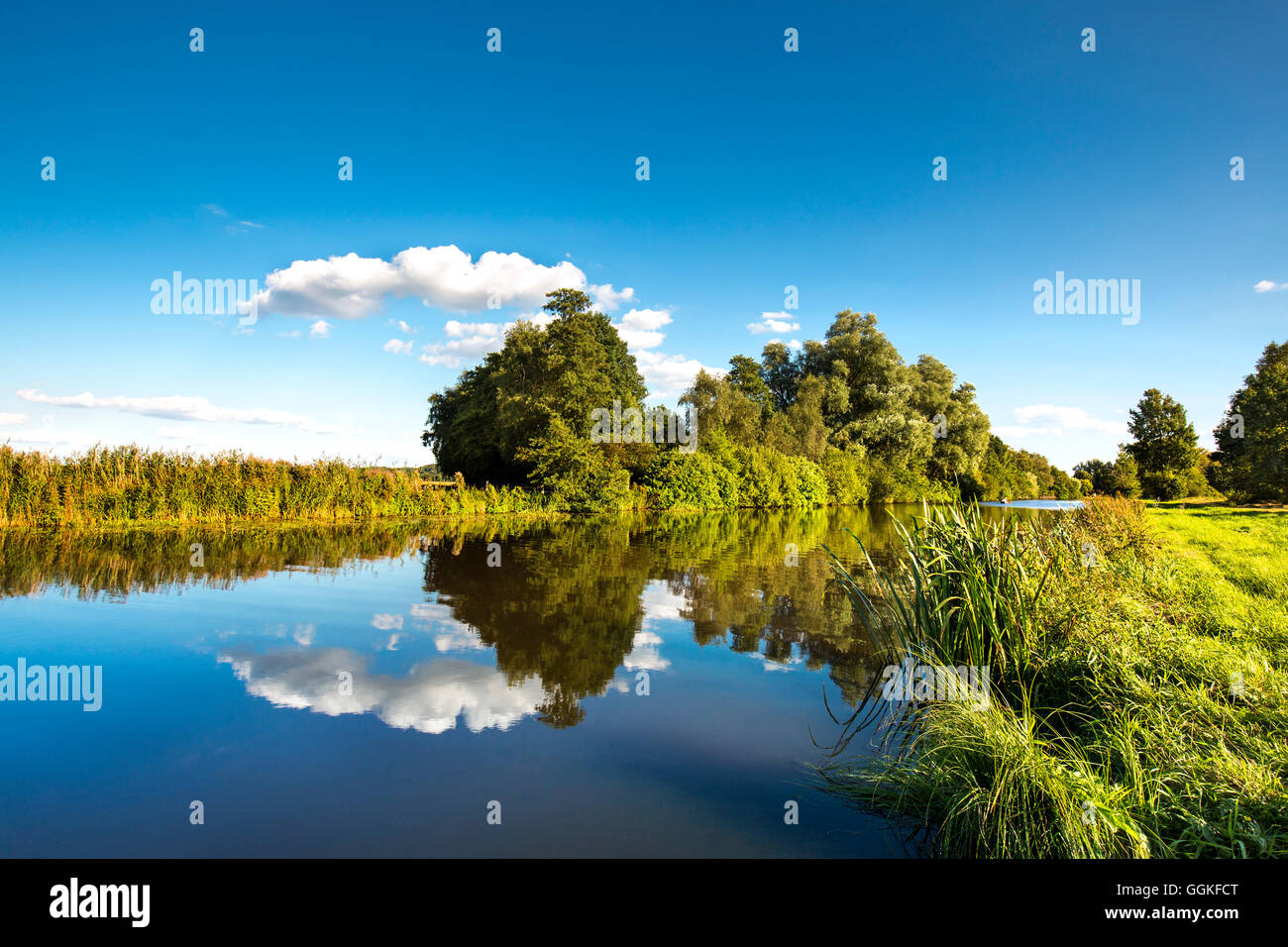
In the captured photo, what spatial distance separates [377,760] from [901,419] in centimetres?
4534

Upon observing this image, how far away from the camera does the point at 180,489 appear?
18.8m

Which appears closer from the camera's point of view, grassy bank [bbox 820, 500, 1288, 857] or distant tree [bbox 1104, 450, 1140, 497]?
grassy bank [bbox 820, 500, 1288, 857]

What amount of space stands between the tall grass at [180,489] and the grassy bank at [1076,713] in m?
21.0

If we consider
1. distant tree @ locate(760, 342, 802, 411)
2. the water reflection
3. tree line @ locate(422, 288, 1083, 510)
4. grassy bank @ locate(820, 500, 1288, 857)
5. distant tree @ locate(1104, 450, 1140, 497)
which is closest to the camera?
grassy bank @ locate(820, 500, 1288, 857)

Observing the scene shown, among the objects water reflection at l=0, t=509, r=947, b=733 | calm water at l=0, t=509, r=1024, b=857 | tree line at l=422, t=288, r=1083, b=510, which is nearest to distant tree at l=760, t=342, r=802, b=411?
tree line at l=422, t=288, r=1083, b=510

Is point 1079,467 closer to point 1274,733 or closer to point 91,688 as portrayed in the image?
point 1274,733

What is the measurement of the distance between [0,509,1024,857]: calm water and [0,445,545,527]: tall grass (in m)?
6.68

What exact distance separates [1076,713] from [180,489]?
897 inches

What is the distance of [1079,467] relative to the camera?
44.2 metres

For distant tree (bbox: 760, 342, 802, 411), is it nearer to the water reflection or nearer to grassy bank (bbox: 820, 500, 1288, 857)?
the water reflection

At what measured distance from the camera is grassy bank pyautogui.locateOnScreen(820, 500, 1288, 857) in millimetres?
3250

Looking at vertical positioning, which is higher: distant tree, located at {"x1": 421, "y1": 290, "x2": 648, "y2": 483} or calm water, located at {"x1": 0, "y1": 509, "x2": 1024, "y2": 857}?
distant tree, located at {"x1": 421, "y1": 290, "x2": 648, "y2": 483}
